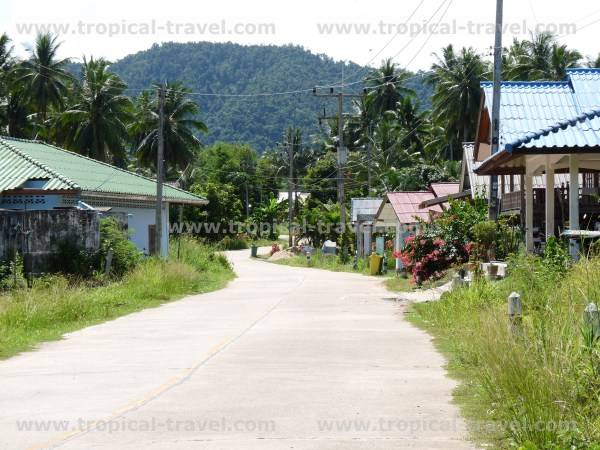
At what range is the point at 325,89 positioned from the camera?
52.2 m

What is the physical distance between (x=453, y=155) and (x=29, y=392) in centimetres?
6184

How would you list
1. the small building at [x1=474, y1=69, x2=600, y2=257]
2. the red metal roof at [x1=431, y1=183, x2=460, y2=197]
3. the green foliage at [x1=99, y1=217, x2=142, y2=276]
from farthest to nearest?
the red metal roof at [x1=431, y1=183, x2=460, y2=197], the green foliage at [x1=99, y1=217, x2=142, y2=276], the small building at [x1=474, y1=69, x2=600, y2=257]

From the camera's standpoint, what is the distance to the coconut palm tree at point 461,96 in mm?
64125

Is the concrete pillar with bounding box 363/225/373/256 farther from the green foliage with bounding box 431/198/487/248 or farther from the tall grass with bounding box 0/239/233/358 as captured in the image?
the green foliage with bounding box 431/198/487/248

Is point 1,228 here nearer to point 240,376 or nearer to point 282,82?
point 240,376

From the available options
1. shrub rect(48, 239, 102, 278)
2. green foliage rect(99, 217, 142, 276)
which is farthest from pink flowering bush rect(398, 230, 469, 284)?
shrub rect(48, 239, 102, 278)

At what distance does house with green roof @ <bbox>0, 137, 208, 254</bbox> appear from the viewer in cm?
2983

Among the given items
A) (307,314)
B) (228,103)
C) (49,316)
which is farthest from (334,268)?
(228,103)

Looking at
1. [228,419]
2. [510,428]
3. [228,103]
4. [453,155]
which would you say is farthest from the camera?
[228,103]

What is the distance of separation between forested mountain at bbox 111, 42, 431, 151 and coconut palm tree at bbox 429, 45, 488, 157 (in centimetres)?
7719

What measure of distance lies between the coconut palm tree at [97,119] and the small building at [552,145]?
132 feet

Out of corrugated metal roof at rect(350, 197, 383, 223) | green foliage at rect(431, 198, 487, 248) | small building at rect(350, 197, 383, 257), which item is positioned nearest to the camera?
green foliage at rect(431, 198, 487, 248)

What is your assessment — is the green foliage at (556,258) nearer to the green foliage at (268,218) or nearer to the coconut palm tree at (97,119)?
the coconut palm tree at (97,119)

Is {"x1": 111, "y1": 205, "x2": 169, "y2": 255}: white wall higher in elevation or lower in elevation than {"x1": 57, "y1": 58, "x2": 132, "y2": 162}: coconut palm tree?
lower
